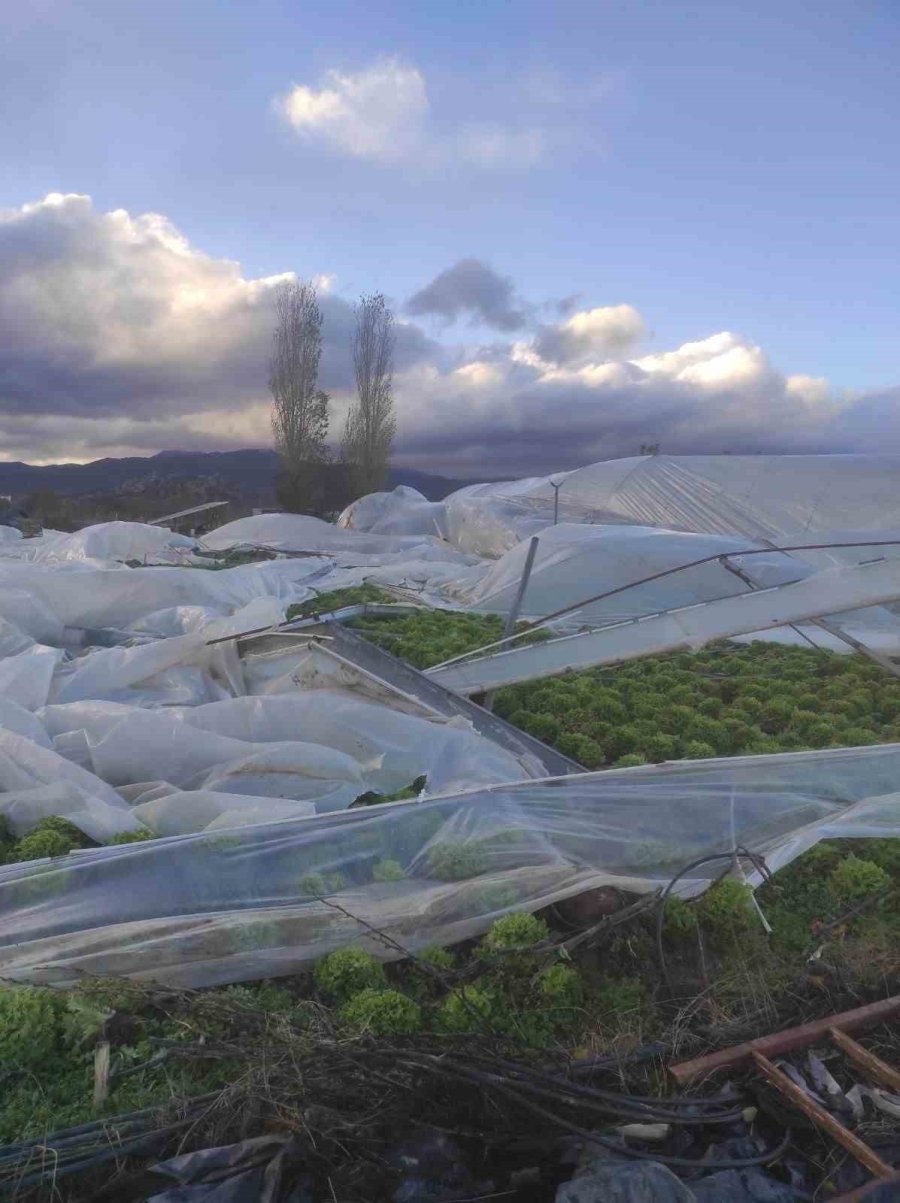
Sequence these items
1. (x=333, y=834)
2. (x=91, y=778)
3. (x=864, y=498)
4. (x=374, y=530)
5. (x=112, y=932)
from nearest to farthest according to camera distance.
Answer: (x=112, y=932), (x=333, y=834), (x=91, y=778), (x=864, y=498), (x=374, y=530)

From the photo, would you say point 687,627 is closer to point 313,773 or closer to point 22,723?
point 313,773

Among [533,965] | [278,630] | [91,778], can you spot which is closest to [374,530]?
[278,630]

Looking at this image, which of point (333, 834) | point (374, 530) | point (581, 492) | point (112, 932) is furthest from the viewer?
point (374, 530)

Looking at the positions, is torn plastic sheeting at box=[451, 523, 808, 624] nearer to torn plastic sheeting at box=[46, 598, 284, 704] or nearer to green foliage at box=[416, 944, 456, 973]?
torn plastic sheeting at box=[46, 598, 284, 704]

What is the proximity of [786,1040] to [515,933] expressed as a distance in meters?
0.98

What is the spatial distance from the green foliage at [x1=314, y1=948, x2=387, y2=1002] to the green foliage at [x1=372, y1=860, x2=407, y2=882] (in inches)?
15.9

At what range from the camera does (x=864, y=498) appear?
14602 millimetres

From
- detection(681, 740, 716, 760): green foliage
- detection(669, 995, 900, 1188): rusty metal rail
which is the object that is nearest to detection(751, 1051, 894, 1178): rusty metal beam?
detection(669, 995, 900, 1188): rusty metal rail

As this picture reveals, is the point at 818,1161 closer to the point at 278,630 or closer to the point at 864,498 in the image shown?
the point at 278,630

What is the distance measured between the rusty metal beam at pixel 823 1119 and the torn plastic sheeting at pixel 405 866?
100cm

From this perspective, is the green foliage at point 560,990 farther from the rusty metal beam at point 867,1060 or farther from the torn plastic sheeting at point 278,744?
the torn plastic sheeting at point 278,744

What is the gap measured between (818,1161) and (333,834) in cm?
198

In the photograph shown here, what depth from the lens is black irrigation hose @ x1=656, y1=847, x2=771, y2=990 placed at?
336 centimetres

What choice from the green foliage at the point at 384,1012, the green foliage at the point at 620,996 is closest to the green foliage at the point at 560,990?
the green foliage at the point at 620,996
